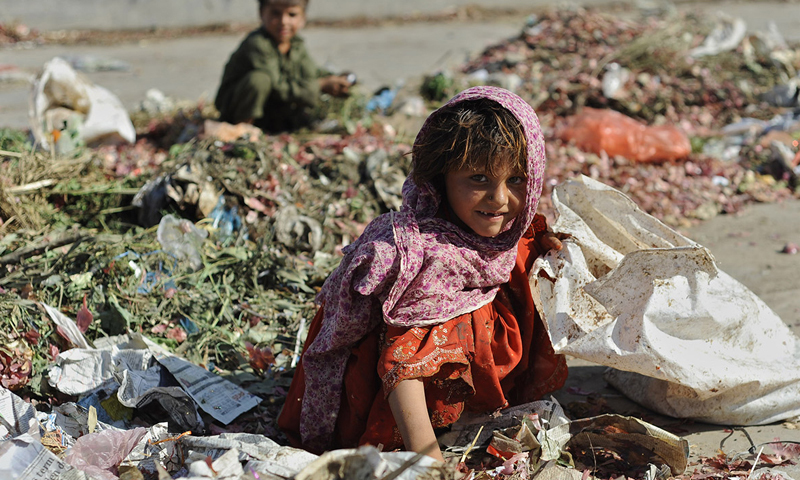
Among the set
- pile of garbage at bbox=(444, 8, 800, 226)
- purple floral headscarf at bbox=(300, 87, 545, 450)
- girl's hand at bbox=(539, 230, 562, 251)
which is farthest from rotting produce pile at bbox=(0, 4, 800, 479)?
girl's hand at bbox=(539, 230, 562, 251)

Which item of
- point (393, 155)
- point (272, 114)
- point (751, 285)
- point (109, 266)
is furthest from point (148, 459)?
point (272, 114)

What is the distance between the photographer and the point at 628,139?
5.04 m

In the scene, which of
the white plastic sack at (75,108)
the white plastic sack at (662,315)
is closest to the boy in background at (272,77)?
the white plastic sack at (75,108)

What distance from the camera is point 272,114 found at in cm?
525

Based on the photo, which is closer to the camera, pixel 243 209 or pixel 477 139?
pixel 477 139

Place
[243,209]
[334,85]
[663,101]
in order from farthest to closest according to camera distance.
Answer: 1. [663,101]
2. [334,85]
3. [243,209]

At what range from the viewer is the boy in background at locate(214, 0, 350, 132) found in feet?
16.2

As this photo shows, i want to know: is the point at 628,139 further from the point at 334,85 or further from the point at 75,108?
the point at 75,108

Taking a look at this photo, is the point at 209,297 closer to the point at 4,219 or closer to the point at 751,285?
the point at 4,219

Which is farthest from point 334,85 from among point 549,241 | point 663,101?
point 549,241

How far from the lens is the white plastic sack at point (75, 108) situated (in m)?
4.73

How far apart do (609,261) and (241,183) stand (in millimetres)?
2098

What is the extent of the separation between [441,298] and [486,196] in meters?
0.31

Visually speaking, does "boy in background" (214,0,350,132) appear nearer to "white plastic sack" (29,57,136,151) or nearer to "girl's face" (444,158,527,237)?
"white plastic sack" (29,57,136,151)
